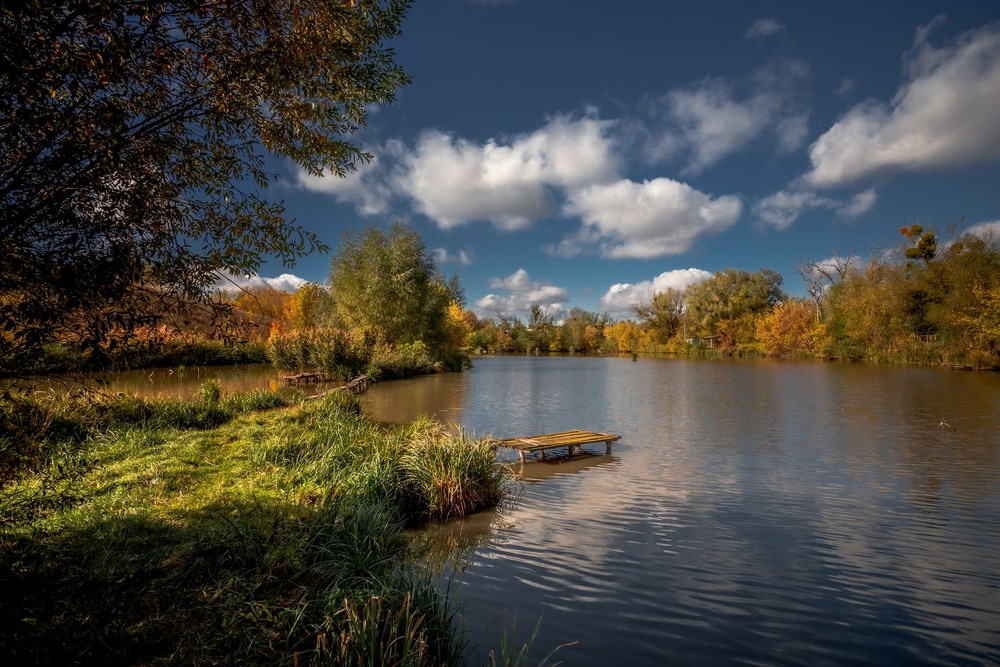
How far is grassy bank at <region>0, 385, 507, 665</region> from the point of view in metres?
3.50

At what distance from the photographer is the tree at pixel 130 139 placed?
3000 millimetres

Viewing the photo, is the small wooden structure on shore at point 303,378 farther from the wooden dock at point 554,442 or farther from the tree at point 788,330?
the tree at point 788,330

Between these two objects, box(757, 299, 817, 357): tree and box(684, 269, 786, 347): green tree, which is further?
box(684, 269, 786, 347): green tree

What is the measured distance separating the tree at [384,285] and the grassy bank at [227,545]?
88.1 ft

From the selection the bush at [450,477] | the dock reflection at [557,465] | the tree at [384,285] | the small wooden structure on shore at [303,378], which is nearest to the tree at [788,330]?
the tree at [384,285]

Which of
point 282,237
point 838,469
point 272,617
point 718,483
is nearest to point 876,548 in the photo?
point 718,483

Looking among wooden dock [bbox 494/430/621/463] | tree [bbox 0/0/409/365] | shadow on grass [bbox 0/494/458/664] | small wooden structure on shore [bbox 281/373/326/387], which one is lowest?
wooden dock [bbox 494/430/621/463]

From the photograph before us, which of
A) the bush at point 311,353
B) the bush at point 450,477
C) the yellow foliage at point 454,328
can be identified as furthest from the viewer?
the yellow foliage at point 454,328

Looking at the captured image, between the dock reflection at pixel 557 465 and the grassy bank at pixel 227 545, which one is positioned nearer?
the grassy bank at pixel 227 545

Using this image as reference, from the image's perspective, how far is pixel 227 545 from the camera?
200 inches

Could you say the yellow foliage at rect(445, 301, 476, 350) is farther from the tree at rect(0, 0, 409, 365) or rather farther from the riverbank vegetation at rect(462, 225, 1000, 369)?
the tree at rect(0, 0, 409, 365)

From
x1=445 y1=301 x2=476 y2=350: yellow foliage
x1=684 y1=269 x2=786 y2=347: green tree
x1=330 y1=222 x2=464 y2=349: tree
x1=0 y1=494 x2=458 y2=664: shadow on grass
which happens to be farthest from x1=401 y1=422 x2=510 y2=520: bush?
x1=684 y1=269 x2=786 y2=347: green tree

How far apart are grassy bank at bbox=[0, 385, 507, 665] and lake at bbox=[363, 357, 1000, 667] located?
970 mm

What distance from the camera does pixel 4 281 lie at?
9.80 ft
